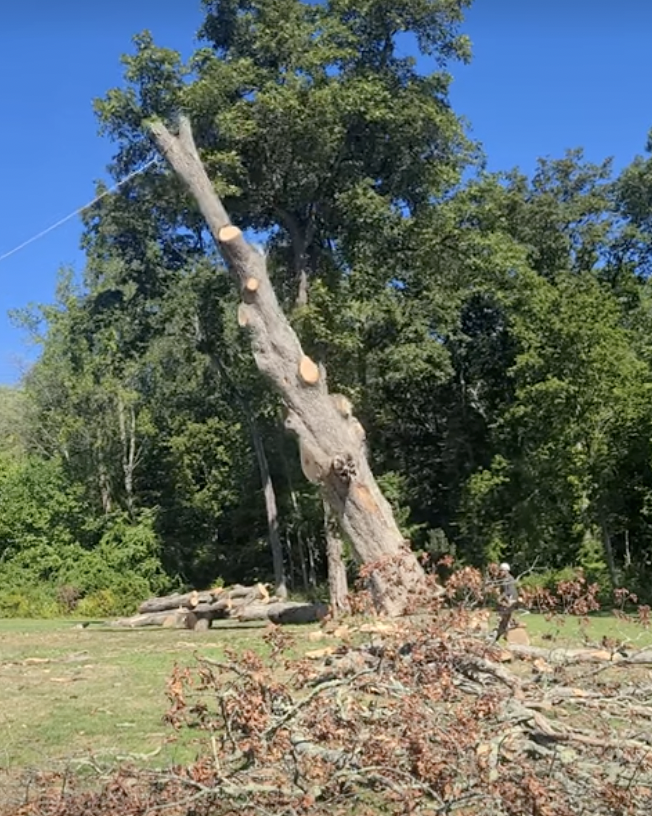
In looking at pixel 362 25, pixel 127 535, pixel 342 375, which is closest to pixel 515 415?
pixel 342 375

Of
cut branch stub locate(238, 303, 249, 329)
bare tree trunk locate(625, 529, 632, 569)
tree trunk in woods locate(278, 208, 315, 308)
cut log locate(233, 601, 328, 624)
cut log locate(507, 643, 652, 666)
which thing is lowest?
cut log locate(507, 643, 652, 666)

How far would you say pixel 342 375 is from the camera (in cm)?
1936

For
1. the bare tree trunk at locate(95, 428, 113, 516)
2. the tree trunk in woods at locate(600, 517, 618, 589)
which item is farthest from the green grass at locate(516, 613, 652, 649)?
the bare tree trunk at locate(95, 428, 113, 516)

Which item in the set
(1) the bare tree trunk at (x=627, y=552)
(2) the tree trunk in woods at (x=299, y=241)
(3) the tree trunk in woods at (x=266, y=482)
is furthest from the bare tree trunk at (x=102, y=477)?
(1) the bare tree trunk at (x=627, y=552)

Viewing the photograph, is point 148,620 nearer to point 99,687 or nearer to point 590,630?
point 99,687

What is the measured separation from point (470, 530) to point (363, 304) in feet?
27.0

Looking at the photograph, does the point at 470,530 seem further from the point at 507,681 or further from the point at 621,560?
the point at 507,681

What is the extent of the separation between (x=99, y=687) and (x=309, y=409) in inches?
171

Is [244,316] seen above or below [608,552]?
above

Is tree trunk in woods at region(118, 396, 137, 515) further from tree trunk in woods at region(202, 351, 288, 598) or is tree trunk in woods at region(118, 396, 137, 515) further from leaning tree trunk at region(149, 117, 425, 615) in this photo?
leaning tree trunk at region(149, 117, 425, 615)

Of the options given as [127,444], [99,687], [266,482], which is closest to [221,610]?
[99,687]

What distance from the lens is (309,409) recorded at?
431 inches

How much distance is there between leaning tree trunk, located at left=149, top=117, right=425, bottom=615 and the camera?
34.1 feet

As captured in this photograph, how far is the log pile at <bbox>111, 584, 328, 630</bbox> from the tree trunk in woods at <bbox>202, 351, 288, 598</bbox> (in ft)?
22.3
